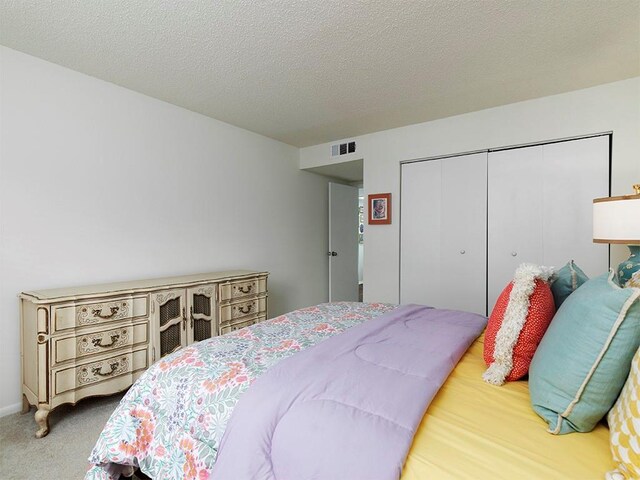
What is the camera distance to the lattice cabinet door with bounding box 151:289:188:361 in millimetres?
2381

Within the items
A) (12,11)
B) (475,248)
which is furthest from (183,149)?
(475,248)

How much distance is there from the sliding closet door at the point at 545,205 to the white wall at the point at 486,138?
10 cm

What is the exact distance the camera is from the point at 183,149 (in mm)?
3076

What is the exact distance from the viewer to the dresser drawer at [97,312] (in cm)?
195

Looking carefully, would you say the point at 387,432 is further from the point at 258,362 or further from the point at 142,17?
the point at 142,17

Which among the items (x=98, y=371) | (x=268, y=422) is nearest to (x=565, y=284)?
(x=268, y=422)

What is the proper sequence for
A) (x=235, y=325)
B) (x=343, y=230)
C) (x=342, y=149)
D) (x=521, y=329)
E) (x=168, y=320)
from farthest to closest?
1. (x=343, y=230)
2. (x=342, y=149)
3. (x=235, y=325)
4. (x=168, y=320)
5. (x=521, y=329)

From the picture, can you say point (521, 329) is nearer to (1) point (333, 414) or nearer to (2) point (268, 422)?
(1) point (333, 414)

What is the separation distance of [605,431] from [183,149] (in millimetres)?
3323

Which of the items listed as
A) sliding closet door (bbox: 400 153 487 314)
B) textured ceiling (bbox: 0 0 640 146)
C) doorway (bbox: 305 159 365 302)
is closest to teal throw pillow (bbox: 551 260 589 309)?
textured ceiling (bbox: 0 0 640 146)

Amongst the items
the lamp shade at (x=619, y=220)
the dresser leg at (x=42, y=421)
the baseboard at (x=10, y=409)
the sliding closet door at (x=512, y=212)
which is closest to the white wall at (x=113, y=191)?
the baseboard at (x=10, y=409)

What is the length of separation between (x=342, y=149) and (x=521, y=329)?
3268 millimetres

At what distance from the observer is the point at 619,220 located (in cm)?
179

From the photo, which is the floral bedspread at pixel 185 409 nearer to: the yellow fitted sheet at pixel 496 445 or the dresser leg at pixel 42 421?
the yellow fitted sheet at pixel 496 445
